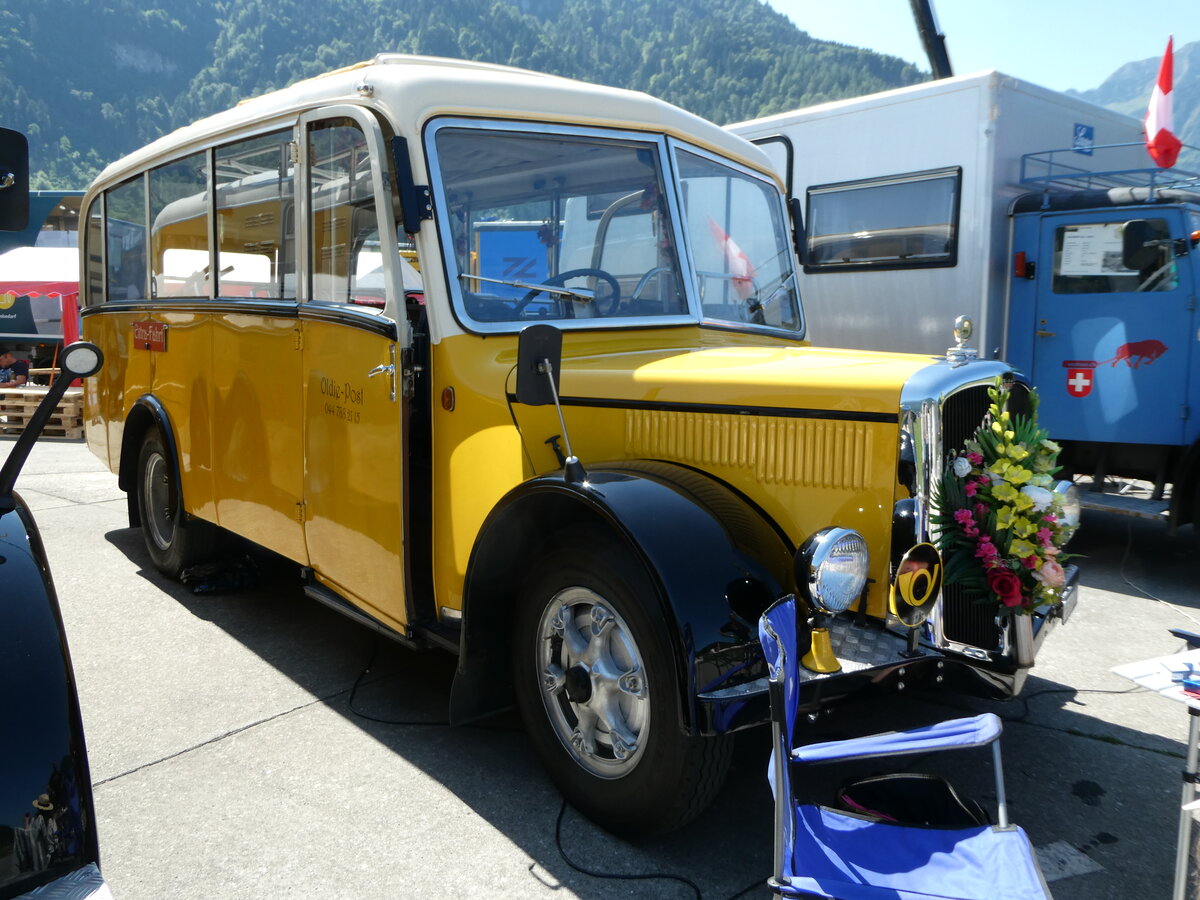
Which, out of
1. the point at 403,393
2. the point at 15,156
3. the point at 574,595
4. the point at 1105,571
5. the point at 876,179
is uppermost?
the point at 876,179

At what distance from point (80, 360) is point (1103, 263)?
6574 millimetres

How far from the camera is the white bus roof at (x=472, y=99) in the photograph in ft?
11.2

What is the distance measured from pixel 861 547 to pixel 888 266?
18.0ft

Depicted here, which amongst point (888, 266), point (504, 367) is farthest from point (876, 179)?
point (504, 367)

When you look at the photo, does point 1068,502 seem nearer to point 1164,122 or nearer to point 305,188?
point 305,188

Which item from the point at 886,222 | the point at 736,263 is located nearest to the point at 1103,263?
the point at 886,222

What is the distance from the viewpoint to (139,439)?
5816mm

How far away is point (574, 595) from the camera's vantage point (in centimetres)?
303

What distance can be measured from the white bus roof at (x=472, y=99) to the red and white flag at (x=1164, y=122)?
4528 mm

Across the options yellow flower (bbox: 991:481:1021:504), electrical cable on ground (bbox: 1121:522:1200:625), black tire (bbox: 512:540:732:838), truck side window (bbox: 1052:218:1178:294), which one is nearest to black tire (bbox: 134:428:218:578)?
black tire (bbox: 512:540:732:838)

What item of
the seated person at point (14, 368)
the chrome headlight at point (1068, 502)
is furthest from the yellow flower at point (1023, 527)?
the seated person at point (14, 368)

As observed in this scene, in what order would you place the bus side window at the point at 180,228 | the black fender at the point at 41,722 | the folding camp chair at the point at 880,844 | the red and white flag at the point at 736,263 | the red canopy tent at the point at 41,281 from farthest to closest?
the red canopy tent at the point at 41,281
the bus side window at the point at 180,228
the red and white flag at the point at 736,263
the folding camp chair at the point at 880,844
the black fender at the point at 41,722

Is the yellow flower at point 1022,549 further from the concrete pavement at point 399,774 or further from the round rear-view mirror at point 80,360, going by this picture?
the round rear-view mirror at point 80,360

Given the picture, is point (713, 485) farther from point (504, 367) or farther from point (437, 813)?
point (437, 813)
